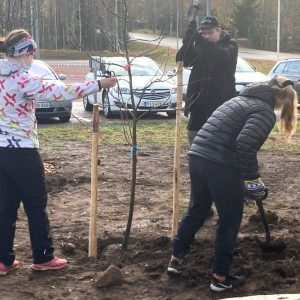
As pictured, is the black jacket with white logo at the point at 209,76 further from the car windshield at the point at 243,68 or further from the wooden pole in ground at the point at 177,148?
the car windshield at the point at 243,68

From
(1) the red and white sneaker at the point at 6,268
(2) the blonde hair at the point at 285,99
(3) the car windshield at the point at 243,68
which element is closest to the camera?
(2) the blonde hair at the point at 285,99

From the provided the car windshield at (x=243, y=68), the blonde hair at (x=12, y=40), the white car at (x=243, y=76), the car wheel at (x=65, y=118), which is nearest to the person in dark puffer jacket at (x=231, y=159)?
the blonde hair at (x=12, y=40)

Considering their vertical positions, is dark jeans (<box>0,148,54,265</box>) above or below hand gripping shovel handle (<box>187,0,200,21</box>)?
below

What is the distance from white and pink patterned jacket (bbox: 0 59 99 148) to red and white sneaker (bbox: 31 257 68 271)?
98cm

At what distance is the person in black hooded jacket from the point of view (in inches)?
243

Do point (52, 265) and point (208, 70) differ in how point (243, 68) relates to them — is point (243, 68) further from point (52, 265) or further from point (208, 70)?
point (52, 265)

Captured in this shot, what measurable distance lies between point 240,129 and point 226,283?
44.1 inches

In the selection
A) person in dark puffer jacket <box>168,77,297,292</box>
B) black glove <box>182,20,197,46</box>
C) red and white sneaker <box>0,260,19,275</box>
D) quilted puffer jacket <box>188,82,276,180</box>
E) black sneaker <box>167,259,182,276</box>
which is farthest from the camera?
black glove <box>182,20,197,46</box>

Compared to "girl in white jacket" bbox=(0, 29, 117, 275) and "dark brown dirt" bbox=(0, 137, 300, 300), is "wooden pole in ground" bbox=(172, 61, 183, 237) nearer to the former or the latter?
"dark brown dirt" bbox=(0, 137, 300, 300)

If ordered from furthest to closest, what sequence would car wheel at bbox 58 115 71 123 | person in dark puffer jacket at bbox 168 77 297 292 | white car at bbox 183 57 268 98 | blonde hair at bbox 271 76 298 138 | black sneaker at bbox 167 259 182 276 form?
white car at bbox 183 57 268 98
car wheel at bbox 58 115 71 123
black sneaker at bbox 167 259 182 276
blonde hair at bbox 271 76 298 138
person in dark puffer jacket at bbox 168 77 297 292

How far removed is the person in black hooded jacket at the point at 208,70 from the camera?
243 inches

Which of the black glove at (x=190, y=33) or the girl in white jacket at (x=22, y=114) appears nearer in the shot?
the girl in white jacket at (x=22, y=114)

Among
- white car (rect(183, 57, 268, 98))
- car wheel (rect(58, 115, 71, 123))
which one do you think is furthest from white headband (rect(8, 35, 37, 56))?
white car (rect(183, 57, 268, 98))

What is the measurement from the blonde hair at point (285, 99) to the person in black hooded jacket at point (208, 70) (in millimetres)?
1628
